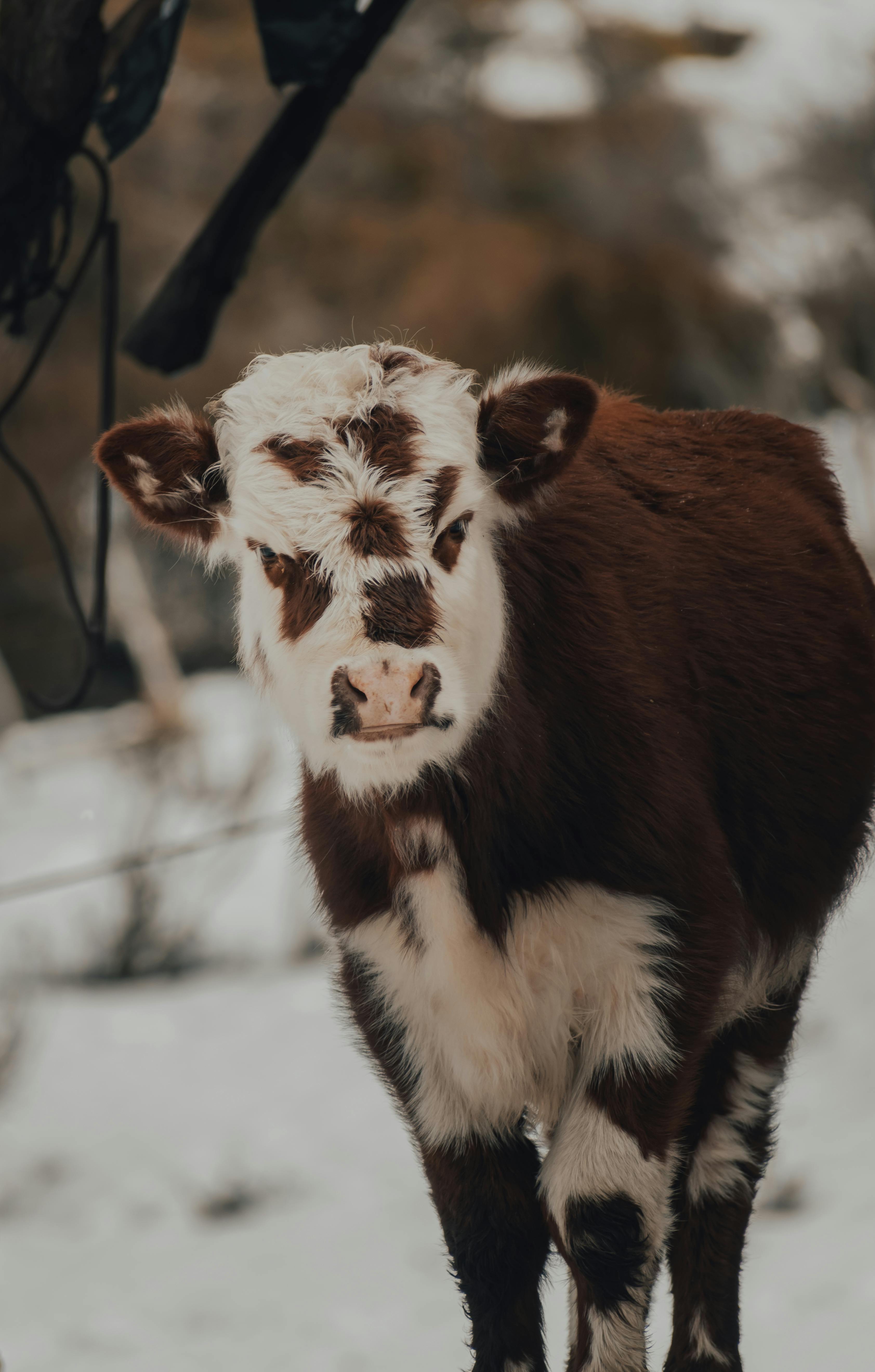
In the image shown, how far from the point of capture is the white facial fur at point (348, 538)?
6.07 feet

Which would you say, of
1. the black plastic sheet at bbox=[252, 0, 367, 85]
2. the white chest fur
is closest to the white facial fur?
the white chest fur

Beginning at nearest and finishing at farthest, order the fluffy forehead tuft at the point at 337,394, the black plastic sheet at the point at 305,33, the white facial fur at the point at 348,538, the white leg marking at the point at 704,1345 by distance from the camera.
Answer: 1. the white facial fur at the point at 348,538
2. the fluffy forehead tuft at the point at 337,394
3. the white leg marking at the point at 704,1345
4. the black plastic sheet at the point at 305,33

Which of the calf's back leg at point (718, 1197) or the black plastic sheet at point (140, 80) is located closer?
the calf's back leg at point (718, 1197)

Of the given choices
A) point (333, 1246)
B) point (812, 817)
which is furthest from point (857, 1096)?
point (812, 817)

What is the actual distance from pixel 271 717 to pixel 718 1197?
8.82 ft

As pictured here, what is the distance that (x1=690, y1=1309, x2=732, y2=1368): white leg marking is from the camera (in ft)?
8.28

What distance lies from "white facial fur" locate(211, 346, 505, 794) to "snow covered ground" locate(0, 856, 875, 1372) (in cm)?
232

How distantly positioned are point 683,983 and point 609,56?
12.9 metres

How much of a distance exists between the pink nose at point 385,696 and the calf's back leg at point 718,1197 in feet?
3.96

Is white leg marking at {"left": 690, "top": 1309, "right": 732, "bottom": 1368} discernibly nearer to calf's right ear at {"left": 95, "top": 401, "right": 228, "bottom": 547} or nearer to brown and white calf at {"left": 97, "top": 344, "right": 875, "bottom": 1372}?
brown and white calf at {"left": 97, "top": 344, "right": 875, "bottom": 1372}

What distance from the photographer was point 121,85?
293 centimetres

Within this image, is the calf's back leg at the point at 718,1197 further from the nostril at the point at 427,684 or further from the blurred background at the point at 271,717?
the nostril at the point at 427,684

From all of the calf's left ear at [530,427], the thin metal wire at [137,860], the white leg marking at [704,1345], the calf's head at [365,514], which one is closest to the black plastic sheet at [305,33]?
the calf's head at [365,514]

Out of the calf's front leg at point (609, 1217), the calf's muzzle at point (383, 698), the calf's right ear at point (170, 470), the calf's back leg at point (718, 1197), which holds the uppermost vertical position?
the calf's right ear at point (170, 470)
